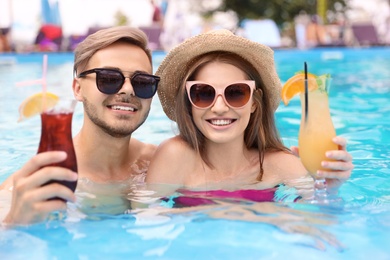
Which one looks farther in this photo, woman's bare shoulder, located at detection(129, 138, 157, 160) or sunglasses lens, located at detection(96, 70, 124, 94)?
woman's bare shoulder, located at detection(129, 138, 157, 160)

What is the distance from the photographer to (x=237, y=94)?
9.66ft

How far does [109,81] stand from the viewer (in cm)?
297

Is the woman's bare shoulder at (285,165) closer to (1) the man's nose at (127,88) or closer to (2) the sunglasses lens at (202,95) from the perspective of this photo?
(2) the sunglasses lens at (202,95)

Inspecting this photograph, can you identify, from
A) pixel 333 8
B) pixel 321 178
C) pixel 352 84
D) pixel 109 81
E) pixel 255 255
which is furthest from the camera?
pixel 333 8

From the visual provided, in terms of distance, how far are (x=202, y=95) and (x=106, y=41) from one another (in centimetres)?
65

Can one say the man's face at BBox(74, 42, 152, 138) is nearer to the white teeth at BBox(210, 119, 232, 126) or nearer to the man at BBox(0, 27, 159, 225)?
the man at BBox(0, 27, 159, 225)

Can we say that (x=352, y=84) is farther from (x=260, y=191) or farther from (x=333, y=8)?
(x=333, y=8)

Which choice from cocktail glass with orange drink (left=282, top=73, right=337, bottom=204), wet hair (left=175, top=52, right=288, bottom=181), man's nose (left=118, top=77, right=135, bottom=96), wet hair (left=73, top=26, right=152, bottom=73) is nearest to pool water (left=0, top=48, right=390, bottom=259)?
cocktail glass with orange drink (left=282, top=73, right=337, bottom=204)

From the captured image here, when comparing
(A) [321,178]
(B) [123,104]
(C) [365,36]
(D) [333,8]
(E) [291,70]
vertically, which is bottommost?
(A) [321,178]

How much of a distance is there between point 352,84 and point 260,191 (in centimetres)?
717

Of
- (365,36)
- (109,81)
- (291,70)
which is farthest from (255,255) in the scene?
(365,36)

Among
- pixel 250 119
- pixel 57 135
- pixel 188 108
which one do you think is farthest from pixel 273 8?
pixel 57 135

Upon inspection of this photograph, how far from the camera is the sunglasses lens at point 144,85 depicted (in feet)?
9.85

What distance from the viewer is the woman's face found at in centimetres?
294
